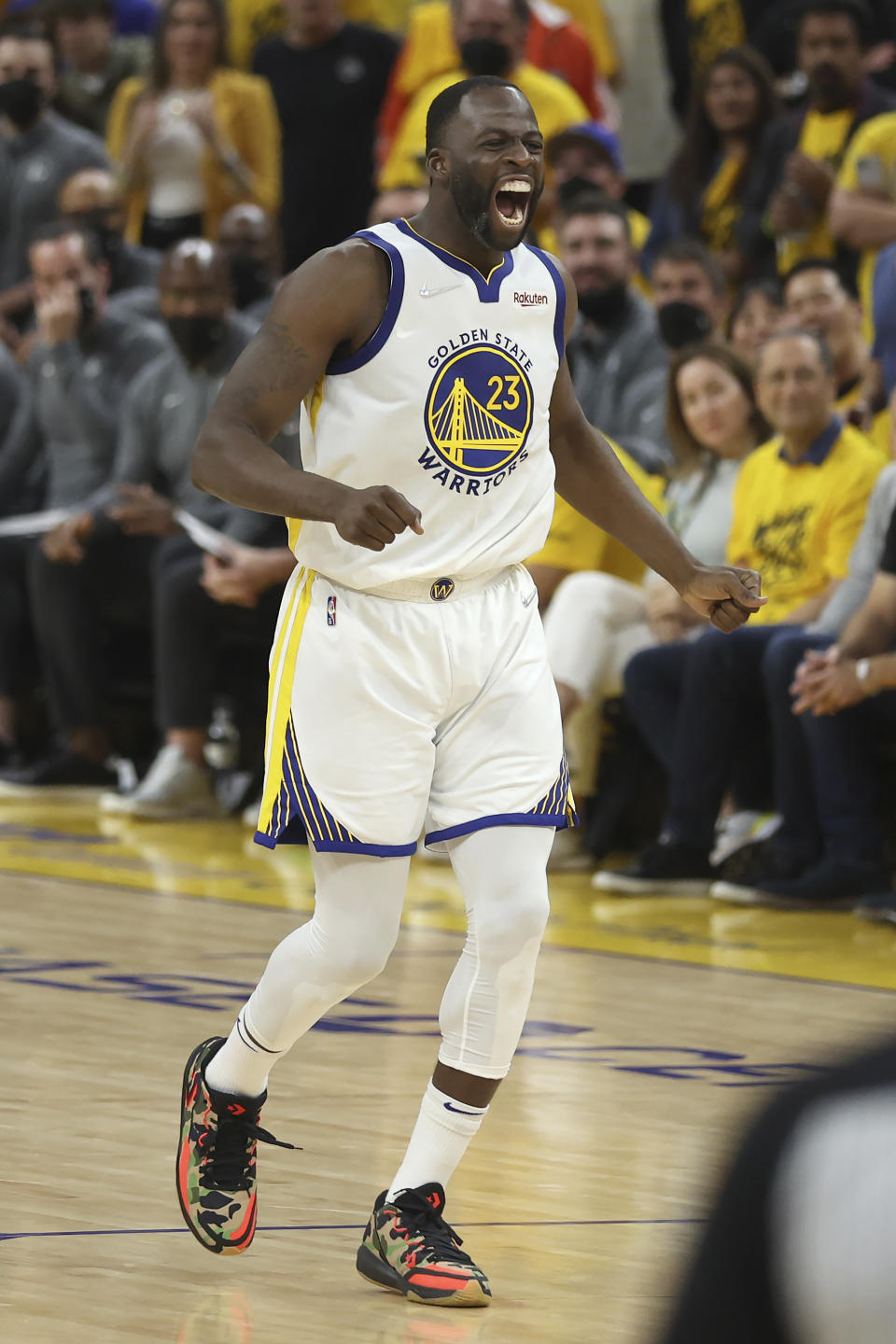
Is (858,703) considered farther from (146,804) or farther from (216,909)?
(146,804)

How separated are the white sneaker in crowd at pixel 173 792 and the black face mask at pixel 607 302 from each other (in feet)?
7.68

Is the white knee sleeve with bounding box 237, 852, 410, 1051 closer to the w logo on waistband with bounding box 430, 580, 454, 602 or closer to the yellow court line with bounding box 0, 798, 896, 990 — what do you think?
the w logo on waistband with bounding box 430, 580, 454, 602

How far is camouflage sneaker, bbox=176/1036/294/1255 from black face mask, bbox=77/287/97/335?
650 centimetres

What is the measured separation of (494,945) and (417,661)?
1.37 ft

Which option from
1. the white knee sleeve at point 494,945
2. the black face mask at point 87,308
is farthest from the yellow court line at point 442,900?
the white knee sleeve at point 494,945

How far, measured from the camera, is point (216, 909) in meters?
6.39

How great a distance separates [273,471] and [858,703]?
3.89 metres

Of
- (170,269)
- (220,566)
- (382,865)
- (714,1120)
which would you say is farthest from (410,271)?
(170,269)

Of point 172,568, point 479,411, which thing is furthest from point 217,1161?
point 172,568

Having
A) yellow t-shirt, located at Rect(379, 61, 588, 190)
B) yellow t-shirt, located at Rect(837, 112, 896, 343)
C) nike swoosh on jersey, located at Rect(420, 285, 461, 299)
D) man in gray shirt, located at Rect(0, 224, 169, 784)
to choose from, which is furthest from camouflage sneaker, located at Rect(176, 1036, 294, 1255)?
yellow t-shirt, located at Rect(379, 61, 588, 190)

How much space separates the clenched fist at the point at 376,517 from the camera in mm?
2658

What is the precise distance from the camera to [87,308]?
9.27m

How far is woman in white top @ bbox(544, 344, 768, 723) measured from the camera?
7.18 m

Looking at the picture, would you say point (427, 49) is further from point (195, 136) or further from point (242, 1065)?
point (242, 1065)
